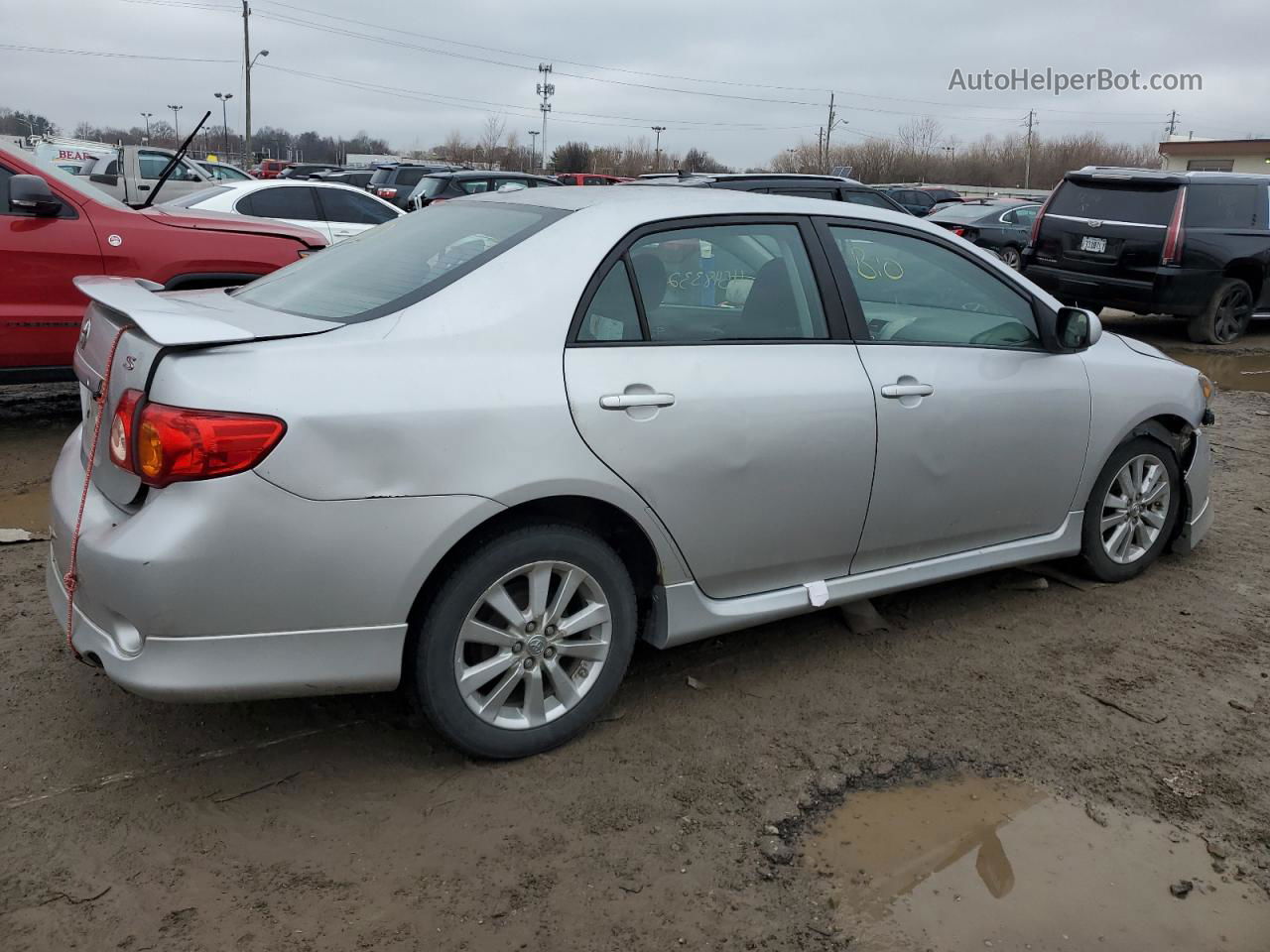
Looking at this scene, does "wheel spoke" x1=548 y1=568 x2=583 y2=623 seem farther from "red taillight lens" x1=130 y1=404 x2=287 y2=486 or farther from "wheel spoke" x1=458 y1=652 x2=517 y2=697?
"red taillight lens" x1=130 y1=404 x2=287 y2=486

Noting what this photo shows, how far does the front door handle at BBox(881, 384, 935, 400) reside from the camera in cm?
366

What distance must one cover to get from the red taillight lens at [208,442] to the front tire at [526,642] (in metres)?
0.61

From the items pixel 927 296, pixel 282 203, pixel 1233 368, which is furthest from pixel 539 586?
pixel 1233 368

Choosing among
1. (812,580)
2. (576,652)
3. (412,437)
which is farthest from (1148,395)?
(412,437)

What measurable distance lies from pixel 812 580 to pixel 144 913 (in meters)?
2.17

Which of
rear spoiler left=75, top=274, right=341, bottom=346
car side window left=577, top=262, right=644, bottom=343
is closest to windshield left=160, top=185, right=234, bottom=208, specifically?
rear spoiler left=75, top=274, right=341, bottom=346

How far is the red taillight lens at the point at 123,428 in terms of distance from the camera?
2717 millimetres

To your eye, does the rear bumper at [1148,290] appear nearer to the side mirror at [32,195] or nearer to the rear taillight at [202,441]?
the side mirror at [32,195]

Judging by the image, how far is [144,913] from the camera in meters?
2.50

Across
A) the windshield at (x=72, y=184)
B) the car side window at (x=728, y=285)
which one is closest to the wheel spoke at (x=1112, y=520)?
the car side window at (x=728, y=285)

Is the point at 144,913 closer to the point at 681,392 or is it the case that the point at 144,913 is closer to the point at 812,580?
the point at 681,392

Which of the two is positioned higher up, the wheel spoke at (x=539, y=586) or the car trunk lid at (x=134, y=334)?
the car trunk lid at (x=134, y=334)

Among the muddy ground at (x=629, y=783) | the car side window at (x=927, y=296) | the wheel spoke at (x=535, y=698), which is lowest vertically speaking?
the muddy ground at (x=629, y=783)

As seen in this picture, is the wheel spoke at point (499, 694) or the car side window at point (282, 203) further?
the car side window at point (282, 203)
